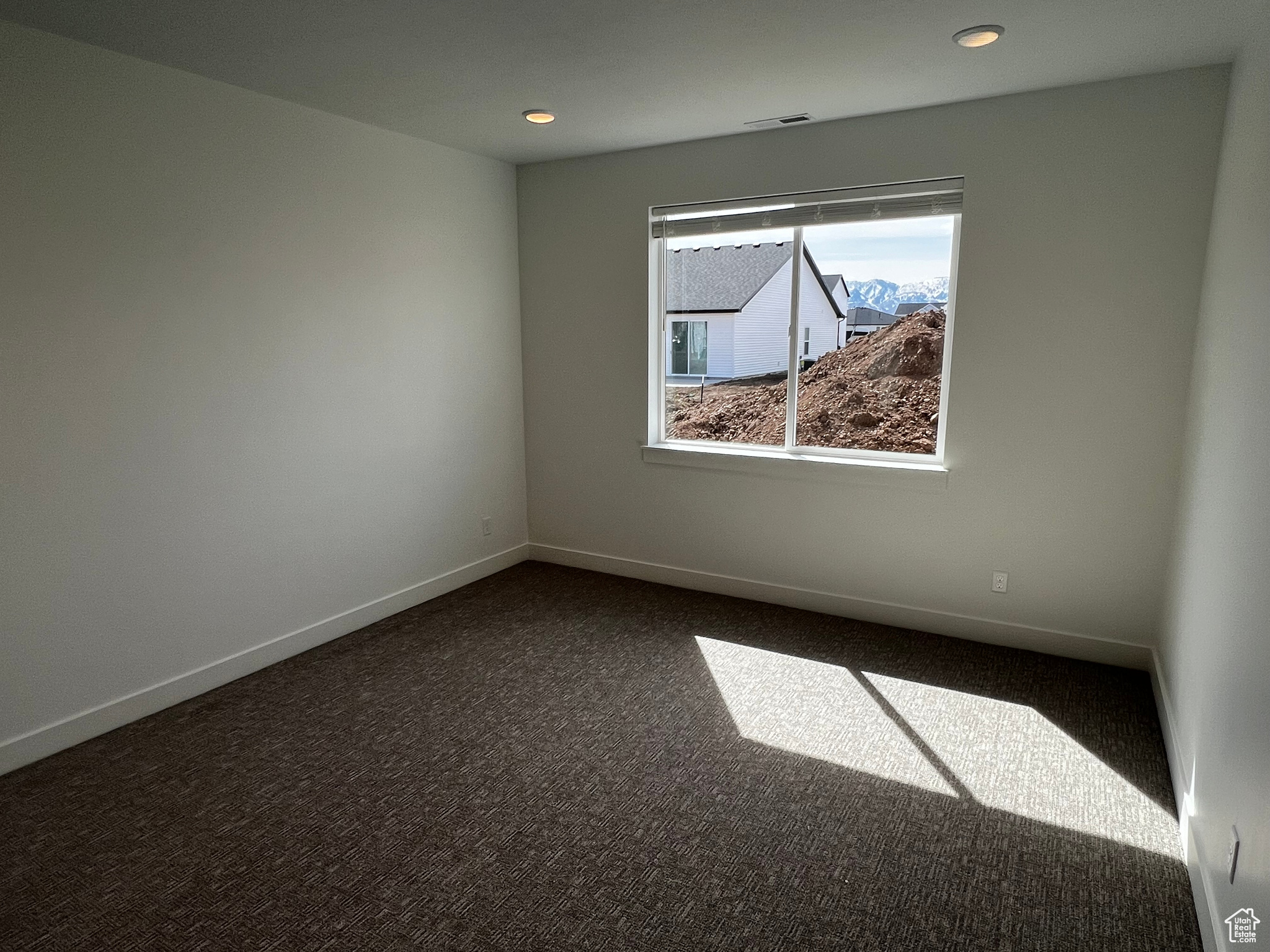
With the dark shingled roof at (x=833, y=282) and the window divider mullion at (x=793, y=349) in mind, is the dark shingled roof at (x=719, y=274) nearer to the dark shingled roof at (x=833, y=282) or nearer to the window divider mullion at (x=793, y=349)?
the window divider mullion at (x=793, y=349)

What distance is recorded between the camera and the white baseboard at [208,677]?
8.79 ft

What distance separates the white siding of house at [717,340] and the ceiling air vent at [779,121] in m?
0.97

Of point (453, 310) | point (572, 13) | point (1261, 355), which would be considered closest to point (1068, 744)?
point (1261, 355)

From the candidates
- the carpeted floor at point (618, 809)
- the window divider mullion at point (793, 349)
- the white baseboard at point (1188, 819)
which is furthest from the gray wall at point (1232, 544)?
the window divider mullion at point (793, 349)

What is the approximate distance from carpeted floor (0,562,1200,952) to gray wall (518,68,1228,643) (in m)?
0.43

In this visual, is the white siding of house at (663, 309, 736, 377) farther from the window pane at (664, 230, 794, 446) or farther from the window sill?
the window sill

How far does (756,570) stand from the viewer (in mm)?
4223

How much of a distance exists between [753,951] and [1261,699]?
49.4 inches

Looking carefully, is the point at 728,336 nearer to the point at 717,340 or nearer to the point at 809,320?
the point at 717,340

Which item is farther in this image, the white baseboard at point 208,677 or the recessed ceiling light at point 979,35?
the white baseboard at point 208,677

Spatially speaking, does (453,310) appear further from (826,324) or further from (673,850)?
(673,850)

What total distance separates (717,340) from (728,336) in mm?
68

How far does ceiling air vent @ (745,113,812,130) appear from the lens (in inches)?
138

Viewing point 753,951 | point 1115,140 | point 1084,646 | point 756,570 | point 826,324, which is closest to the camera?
point 753,951
